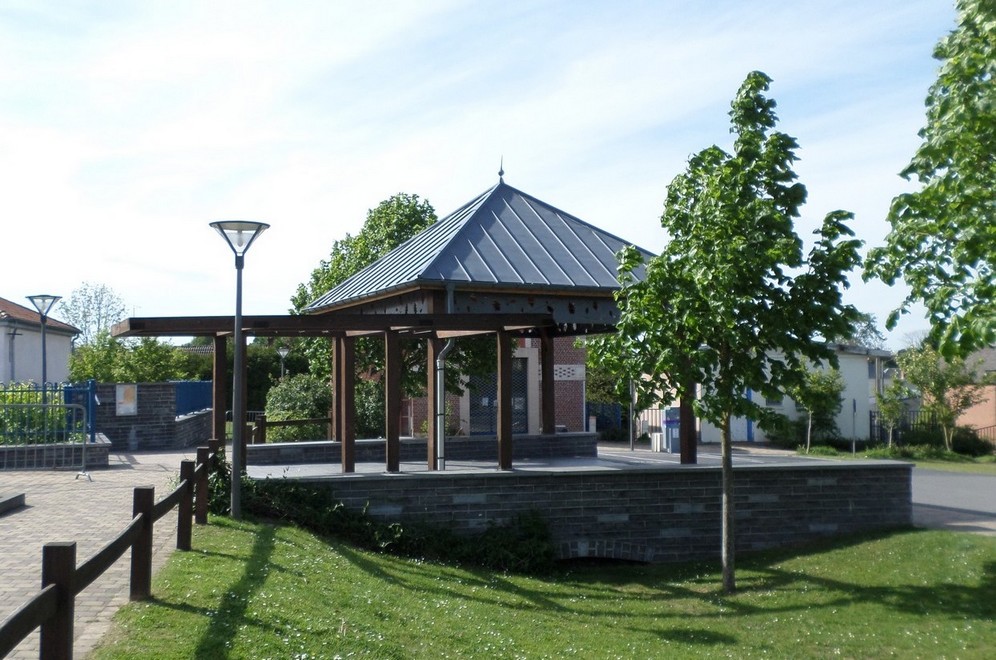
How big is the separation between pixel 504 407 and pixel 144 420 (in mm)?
13993

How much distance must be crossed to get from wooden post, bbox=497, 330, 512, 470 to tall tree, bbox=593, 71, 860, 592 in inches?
105

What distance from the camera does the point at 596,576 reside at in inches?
533

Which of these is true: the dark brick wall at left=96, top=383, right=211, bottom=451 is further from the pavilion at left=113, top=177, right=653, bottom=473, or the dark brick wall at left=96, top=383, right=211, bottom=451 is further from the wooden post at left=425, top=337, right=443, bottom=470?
the wooden post at left=425, top=337, right=443, bottom=470

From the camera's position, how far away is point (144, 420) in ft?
82.5

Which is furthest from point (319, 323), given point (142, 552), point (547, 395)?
point (547, 395)

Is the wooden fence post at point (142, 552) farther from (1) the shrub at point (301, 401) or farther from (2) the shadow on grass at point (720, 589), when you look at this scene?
(1) the shrub at point (301, 401)

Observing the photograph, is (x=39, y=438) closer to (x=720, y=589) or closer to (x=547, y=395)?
(x=547, y=395)

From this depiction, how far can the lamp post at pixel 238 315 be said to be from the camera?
1255 centimetres

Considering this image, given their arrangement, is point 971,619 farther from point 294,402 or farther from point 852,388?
point 852,388

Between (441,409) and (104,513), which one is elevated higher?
(441,409)

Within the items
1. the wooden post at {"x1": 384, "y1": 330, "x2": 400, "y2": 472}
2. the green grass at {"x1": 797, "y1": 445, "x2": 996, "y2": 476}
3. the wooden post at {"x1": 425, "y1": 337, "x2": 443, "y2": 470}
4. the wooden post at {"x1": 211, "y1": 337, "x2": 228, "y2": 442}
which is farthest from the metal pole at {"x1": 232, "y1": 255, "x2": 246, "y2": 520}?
the green grass at {"x1": 797, "y1": 445, "x2": 996, "y2": 476}

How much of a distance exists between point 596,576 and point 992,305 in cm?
769

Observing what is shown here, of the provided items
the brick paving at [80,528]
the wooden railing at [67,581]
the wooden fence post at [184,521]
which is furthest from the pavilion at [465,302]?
the wooden railing at [67,581]

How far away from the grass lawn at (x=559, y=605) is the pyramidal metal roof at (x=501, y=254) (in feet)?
14.9
